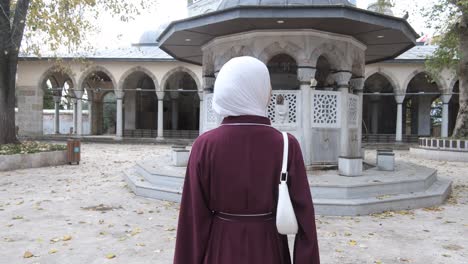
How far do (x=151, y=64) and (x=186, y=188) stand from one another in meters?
21.2

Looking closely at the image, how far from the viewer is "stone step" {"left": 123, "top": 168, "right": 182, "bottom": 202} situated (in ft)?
21.4

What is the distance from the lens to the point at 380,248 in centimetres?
426

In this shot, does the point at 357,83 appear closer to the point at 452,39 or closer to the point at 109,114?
the point at 452,39

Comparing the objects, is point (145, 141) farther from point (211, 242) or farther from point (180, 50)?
point (211, 242)

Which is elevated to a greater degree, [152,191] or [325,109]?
[325,109]

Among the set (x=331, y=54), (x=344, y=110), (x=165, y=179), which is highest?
(x=331, y=54)

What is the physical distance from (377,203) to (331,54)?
353 centimetres

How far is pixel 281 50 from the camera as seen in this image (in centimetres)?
805

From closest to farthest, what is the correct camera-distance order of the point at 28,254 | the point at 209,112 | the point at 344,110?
the point at 28,254 < the point at 344,110 < the point at 209,112

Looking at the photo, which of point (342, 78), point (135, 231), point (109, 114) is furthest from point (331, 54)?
point (109, 114)

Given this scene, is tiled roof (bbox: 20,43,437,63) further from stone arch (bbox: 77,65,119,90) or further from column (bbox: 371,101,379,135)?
column (bbox: 371,101,379,135)

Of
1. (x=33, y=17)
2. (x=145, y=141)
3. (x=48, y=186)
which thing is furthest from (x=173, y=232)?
(x=145, y=141)

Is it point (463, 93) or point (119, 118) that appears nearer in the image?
point (463, 93)

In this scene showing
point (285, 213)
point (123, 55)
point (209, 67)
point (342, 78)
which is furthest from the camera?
point (123, 55)
